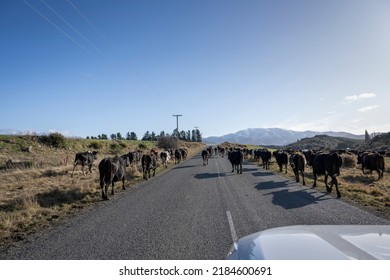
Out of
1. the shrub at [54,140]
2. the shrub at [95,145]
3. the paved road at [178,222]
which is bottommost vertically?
the paved road at [178,222]

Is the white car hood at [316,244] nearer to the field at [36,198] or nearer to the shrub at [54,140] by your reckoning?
the field at [36,198]

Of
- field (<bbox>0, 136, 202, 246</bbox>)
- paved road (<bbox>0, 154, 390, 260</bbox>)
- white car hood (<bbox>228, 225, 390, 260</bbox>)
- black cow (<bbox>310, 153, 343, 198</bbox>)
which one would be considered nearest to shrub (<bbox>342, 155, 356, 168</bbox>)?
black cow (<bbox>310, 153, 343, 198</bbox>)

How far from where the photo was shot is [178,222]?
903cm

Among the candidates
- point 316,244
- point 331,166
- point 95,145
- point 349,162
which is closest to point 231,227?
point 316,244

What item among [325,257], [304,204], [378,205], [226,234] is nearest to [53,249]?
[226,234]

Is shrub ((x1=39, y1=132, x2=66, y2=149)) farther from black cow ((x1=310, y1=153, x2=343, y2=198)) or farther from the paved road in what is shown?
black cow ((x1=310, y1=153, x2=343, y2=198))

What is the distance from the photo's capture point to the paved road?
652 cm

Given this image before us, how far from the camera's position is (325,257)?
2.84m

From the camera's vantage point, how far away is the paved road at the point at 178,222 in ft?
21.4

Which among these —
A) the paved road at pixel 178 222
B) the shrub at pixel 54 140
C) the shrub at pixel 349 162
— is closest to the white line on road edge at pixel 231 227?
the paved road at pixel 178 222

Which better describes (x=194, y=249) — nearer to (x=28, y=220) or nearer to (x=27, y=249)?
(x=27, y=249)

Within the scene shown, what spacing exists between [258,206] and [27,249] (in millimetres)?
7372

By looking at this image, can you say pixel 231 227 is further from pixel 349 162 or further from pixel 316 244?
pixel 349 162
